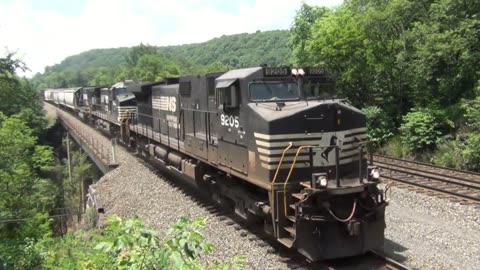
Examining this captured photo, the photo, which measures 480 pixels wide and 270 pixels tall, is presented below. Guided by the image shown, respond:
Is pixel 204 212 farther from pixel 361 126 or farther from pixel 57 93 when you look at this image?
pixel 57 93

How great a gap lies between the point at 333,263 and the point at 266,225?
4.73 ft

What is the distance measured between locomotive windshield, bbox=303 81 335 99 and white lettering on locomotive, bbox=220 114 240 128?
5.10ft

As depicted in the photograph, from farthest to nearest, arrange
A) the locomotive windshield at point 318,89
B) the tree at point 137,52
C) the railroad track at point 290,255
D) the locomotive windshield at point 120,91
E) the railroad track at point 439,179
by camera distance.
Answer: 1. the tree at point 137,52
2. the locomotive windshield at point 120,91
3. the railroad track at point 439,179
4. the locomotive windshield at point 318,89
5. the railroad track at point 290,255

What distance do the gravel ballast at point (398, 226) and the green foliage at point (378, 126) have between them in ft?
32.8

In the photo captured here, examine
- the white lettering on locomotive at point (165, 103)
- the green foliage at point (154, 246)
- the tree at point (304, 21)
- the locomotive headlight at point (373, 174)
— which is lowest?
the locomotive headlight at point (373, 174)

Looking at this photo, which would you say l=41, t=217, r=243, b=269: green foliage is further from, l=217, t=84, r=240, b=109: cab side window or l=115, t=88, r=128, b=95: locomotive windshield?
l=115, t=88, r=128, b=95: locomotive windshield

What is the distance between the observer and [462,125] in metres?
19.1

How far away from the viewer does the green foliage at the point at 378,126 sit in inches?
909

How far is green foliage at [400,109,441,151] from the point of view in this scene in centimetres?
1997

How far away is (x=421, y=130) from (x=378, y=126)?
3609 mm

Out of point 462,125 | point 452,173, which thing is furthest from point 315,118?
point 462,125

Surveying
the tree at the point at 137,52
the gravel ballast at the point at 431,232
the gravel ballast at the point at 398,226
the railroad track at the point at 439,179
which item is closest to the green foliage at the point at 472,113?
the railroad track at the point at 439,179

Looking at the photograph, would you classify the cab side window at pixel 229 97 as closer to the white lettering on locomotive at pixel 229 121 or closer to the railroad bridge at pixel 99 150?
the white lettering on locomotive at pixel 229 121

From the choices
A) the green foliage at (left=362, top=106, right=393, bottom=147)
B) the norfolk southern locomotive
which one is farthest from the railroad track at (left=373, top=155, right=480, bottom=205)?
the norfolk southern locomotive
